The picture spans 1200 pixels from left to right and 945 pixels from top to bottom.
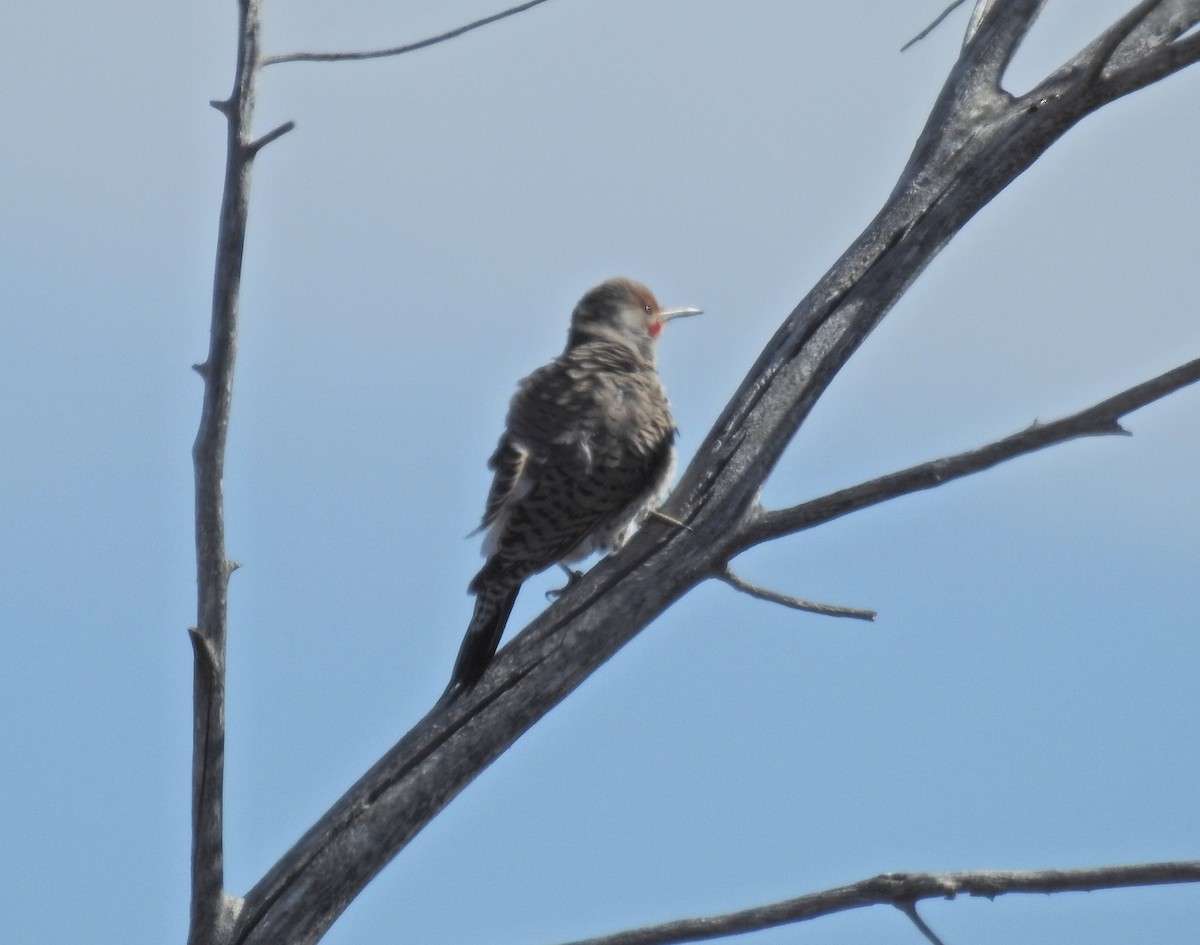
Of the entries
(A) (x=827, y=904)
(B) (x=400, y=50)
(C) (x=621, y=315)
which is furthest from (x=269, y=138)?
(C) (x=621, y=315)

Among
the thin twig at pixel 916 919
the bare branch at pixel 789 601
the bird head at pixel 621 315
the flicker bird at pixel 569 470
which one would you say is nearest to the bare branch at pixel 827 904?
the thin twig at pixel 916 919

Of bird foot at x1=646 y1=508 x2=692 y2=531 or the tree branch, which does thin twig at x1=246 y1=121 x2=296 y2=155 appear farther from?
bird foot at x1=646 y1=508 x2=692 y2=531

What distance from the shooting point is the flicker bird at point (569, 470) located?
4340 mm

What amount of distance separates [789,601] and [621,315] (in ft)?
7.47

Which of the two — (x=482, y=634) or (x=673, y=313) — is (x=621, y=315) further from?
(x=482, y=634)

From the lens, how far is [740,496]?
3.28m

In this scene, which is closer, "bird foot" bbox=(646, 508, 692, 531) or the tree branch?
the tree branch

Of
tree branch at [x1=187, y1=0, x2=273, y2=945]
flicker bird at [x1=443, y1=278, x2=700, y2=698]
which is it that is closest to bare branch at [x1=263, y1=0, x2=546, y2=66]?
tree branch at [x1=187, y1=0, x2=273, y2=945]

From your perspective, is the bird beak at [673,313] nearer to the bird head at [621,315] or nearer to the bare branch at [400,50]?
the bird head at [621,315]

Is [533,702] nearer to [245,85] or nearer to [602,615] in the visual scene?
[602,615]

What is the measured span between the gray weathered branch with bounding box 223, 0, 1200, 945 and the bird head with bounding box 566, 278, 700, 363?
1.92 meters

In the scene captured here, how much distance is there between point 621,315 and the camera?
214 inches

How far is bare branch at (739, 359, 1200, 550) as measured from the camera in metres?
2.97

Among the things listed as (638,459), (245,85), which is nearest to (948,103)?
(638,459)
